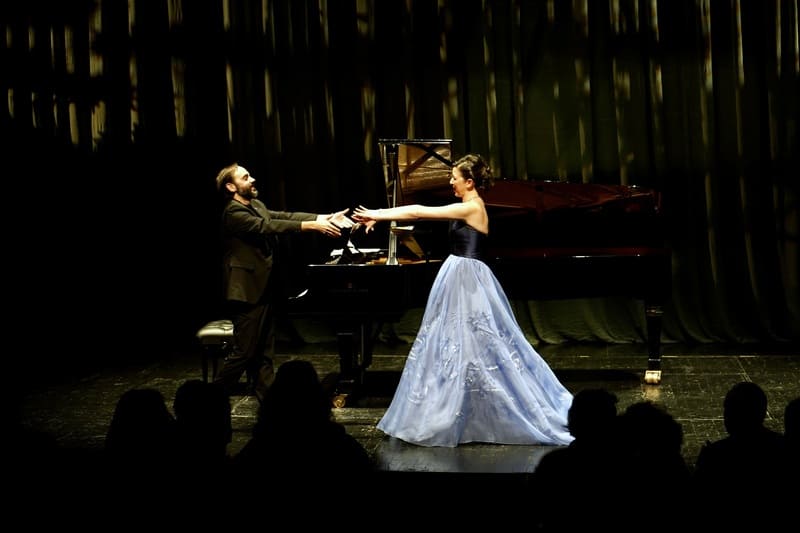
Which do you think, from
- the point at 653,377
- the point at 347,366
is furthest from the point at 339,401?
the point at 653,377

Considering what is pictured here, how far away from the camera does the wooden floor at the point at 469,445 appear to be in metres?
4.55

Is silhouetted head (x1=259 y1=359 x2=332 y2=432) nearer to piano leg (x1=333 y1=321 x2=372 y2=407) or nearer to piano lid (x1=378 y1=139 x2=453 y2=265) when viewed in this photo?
piano lid (x1=378 y1=139 x2=453 y2=265)

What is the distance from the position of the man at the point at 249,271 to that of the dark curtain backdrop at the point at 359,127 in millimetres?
Result: 2357

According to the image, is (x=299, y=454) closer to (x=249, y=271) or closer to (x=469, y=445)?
(x=469, y=445)

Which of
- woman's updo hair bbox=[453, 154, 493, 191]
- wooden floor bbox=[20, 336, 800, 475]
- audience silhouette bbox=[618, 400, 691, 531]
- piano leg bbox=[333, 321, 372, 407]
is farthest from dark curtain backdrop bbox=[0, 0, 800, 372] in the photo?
audience silhouette bbox=[618, 400, 691, 531]

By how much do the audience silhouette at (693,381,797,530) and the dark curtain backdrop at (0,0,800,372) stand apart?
509 cm

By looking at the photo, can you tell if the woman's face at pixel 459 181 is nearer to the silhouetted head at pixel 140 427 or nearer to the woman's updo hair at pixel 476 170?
the woman's updo hair at pixel 476 170

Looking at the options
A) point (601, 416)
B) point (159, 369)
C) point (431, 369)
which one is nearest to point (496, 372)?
point (431, 369)

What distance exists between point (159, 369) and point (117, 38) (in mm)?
2944

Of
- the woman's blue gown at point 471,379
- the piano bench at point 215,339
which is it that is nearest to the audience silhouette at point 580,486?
the woman's blue gown at point 471,379

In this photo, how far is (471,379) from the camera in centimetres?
464

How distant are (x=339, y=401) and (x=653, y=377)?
2.04 metres

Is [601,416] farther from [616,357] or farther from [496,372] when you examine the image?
[616,357]

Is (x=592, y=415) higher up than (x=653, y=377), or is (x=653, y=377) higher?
(x=592, y=415)
